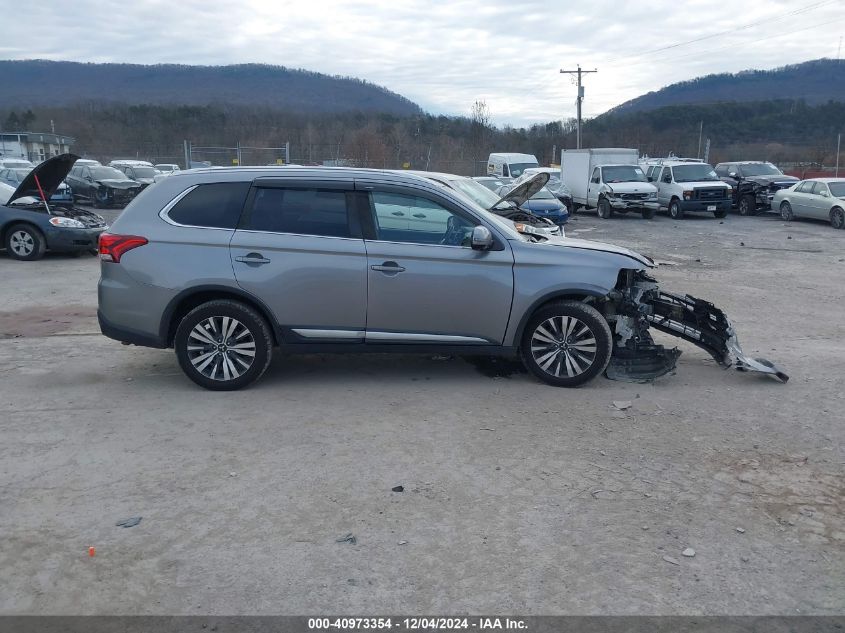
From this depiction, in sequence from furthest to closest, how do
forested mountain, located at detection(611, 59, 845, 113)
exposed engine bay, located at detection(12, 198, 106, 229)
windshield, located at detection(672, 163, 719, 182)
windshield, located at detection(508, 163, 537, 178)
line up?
1. forested mountain, located at detection(611, 59, 845, 113)
2. windshield, located at detection(508, 163, 537, 178)
3. windshield, located at detection(672, 163, 719, 182)
4. exposed engine bay, located at detection(12, 198, 106, 229)

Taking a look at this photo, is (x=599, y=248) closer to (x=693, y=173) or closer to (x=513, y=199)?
(x=513, y=199)

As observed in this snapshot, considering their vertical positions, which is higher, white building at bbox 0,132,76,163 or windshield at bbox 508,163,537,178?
white building at bbox 0,132,76,163

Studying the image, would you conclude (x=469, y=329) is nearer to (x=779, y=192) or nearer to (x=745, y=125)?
(x=779, y=192)

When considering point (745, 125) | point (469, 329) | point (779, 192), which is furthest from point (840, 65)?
point (469, 329)

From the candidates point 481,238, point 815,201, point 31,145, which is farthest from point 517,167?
point 31,145

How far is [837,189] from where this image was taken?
22734 millimetres

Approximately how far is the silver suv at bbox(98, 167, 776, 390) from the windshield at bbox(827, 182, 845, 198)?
63.9 ft

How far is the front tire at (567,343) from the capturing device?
647cm

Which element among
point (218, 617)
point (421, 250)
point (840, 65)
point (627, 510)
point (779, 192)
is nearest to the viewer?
point (218, 617)

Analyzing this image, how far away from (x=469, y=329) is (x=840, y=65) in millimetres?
134183

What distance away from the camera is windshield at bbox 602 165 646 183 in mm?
26531

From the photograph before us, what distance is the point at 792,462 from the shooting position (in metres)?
4.99

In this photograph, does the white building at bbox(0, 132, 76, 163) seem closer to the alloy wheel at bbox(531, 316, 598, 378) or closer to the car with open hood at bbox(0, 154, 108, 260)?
the car with open hood at bbox(0, 154, 108, 260)

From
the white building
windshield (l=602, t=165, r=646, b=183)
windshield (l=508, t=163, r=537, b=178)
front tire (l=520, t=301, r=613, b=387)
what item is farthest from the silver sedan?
the white building
